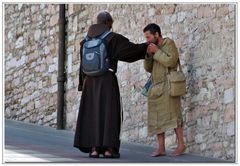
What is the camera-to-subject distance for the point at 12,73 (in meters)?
12.4

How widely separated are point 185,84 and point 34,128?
12.4 feet

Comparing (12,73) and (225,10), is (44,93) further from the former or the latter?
(225,10)

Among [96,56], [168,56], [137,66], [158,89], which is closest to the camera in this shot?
[96,56]

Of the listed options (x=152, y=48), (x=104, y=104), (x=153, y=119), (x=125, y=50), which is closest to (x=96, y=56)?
(x=125, y=50)

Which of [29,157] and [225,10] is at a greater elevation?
[225,10]

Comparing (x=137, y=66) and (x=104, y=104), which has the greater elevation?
(x=137, y=66)

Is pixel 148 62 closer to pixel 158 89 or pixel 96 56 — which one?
pixel 158 89

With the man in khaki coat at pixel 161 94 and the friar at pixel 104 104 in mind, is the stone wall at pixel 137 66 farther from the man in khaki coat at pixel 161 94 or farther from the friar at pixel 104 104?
the friar at pixel 104 104

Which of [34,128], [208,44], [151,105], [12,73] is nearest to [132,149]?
[151,105]

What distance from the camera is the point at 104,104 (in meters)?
6.91

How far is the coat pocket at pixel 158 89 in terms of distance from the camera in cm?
723

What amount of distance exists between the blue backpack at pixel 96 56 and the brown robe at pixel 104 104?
0.06 meters

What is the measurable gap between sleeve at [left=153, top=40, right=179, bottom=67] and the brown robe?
17cm

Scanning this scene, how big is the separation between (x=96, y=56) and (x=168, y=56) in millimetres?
755
